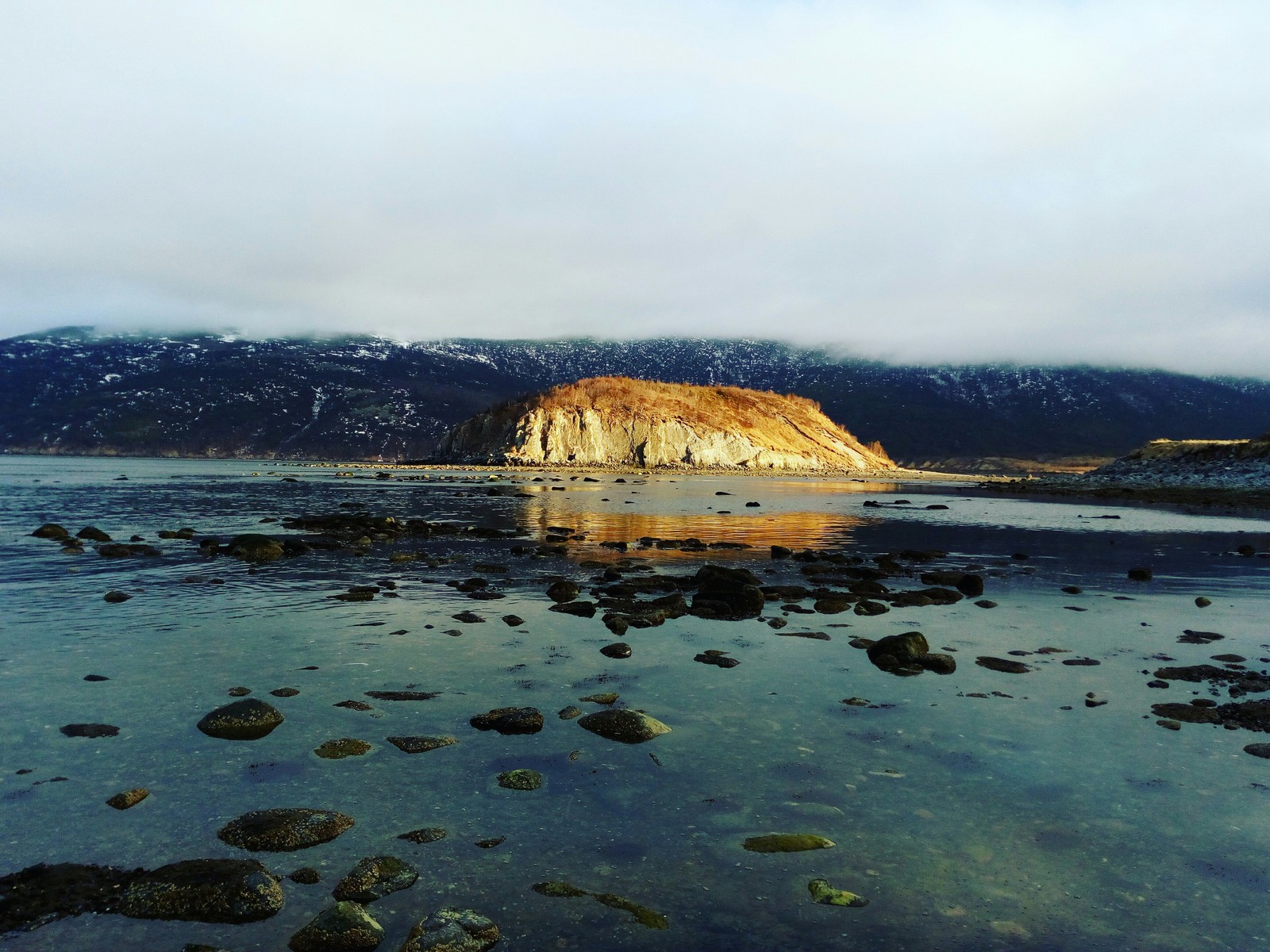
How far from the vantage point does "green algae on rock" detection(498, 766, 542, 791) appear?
31.9ft

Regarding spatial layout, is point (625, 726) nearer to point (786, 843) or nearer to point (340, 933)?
point (786, 843)

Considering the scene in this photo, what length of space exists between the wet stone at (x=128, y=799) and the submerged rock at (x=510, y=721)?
445cm

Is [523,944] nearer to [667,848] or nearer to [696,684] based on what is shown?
[667,848]

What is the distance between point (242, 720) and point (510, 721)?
13.7 ft

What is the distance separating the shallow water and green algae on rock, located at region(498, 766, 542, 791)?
189 mm

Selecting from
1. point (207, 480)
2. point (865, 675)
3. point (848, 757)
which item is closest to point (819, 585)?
point (865, 675)

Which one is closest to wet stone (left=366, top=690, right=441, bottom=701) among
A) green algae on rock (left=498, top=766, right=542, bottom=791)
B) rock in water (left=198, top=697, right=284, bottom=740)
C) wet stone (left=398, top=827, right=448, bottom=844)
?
rock in water (left=198, top=697, right=284, bottom=740)

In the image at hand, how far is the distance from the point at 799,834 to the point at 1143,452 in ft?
512

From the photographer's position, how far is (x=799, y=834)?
855 cm

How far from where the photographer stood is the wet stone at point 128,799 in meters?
8.88

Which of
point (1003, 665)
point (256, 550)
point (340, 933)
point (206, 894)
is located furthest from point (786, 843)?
point (256, 550)

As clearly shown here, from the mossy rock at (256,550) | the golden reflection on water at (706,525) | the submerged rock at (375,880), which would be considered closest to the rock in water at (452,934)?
the submerged rock at (375,880)

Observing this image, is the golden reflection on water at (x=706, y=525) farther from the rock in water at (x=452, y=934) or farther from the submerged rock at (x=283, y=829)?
the rock in water at (x=452, y=934)

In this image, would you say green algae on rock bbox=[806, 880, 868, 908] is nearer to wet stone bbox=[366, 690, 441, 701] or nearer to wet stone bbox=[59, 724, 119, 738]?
wet stone bbox=[366, 690, 441, 701]
